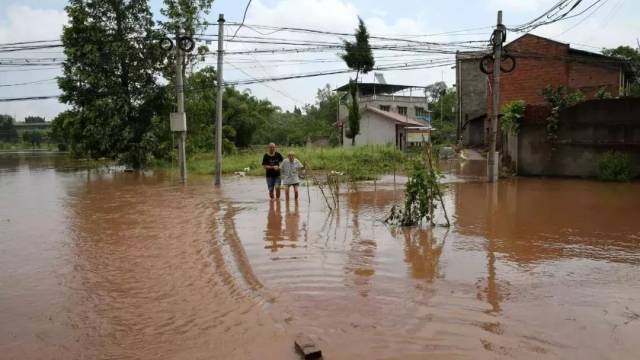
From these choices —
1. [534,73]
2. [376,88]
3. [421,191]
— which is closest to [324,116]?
[376,88]

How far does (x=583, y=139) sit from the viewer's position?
1856cm

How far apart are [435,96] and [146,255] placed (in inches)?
2515

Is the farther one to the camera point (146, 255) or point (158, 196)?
point (158, 196)

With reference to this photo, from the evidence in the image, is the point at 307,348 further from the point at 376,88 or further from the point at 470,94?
the point at 376,88

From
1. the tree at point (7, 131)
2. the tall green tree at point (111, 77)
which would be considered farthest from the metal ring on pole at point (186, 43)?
the tree at point (7, 131)

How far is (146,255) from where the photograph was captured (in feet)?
28.0

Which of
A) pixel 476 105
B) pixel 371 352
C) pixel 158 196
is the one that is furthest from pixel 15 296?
pixel 476 105

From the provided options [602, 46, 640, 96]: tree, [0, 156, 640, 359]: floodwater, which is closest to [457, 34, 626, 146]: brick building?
[602, 46, 640, 96]: tree

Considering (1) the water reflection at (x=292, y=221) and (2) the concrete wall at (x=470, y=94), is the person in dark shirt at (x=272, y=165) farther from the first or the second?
(2) the concrete wall at (x=470, y=94)

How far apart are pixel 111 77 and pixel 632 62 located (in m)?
30.1

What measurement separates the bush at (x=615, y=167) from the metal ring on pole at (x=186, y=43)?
47.8ft

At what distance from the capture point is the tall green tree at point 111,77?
91.2ft

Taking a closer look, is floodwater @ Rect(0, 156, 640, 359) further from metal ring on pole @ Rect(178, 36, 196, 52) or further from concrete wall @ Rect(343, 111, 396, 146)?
concrete wall @ Rect(343, 111, 396, 146)

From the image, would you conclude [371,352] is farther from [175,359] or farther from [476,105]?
[476,105]
